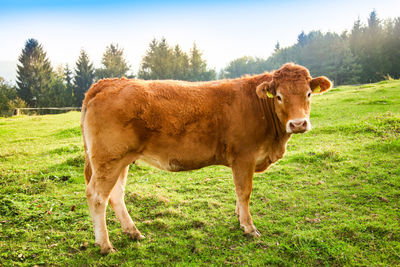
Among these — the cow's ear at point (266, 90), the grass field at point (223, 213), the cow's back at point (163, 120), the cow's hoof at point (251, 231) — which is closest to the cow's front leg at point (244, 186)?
the cow's hoof at point (251, 231)

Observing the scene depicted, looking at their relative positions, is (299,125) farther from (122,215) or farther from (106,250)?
(106,250)

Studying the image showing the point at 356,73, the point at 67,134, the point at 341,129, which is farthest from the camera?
the point at 356,73

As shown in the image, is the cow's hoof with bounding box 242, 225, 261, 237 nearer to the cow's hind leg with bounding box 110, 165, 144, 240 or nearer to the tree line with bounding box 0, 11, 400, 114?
the cow's hind leg with bounding box 110, 165, 144, 240

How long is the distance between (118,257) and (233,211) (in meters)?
2.31

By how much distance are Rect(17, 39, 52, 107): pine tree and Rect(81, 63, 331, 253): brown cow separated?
59205mm

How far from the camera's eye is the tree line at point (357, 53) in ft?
180

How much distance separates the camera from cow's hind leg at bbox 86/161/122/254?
427 cm

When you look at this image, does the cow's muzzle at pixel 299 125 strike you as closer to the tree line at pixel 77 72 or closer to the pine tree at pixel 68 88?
the tree line at pixel 77 72

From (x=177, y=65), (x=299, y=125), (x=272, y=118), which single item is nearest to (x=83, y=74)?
(x=177, y=65)

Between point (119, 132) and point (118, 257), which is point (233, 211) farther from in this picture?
point (119, 132)

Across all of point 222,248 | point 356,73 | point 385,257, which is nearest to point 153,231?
point 222,248

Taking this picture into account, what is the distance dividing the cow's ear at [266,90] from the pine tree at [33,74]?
6017 centimetres

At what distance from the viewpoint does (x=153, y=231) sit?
4945mm

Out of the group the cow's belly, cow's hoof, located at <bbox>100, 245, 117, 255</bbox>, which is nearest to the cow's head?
the cow's belly
